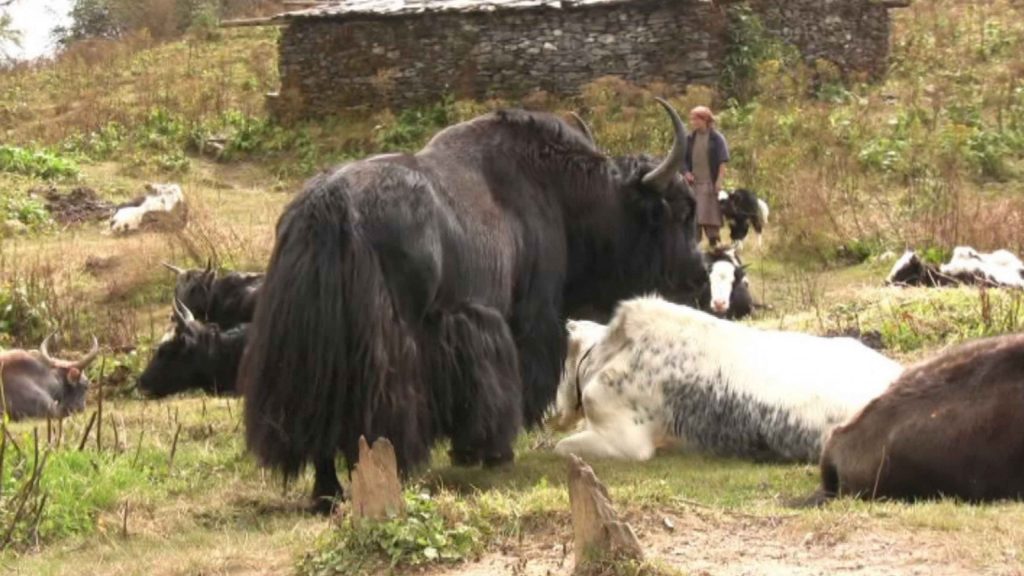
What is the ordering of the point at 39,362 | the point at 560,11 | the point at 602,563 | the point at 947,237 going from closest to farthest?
the point at 602,563 → the point at 39,362 → the point at 947,237 → the point at 560,11

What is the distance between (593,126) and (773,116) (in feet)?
9.09

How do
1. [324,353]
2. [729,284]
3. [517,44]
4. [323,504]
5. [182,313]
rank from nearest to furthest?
[324,353], [323,504], [182,313], [729,284], [517,44]

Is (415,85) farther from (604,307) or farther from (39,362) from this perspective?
(604,307)

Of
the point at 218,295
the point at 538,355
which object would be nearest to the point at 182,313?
the point at 218,295

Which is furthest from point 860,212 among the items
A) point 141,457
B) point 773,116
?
point 141,457

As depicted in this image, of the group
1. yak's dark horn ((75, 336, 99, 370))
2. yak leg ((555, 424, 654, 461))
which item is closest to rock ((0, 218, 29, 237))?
yak's dark horn ((75, 336, 99, 370))

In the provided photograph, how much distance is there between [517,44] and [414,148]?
275 centimetres

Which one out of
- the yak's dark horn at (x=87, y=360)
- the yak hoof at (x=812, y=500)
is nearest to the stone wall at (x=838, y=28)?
the yak's dark horn at (x=87, y=360)

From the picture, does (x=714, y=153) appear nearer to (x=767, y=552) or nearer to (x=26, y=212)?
(x=26, y=212)

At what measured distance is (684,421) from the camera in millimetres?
10047

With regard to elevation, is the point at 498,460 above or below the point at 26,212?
above

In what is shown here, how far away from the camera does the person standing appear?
1902 centimetres

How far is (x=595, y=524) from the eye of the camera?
6070 mm

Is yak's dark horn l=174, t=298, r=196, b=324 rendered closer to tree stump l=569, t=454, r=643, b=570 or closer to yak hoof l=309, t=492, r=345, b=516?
yak hoof l=309, t=492, r=345, b=516
